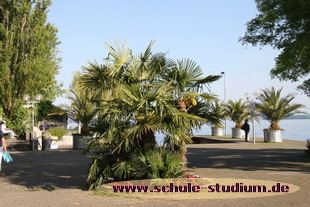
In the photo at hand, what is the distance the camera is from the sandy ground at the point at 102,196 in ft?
28.5

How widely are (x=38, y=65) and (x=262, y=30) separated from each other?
1796cm

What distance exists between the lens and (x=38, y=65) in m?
29.8

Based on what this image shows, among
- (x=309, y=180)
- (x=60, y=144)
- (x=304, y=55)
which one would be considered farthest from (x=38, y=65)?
(x=309, y=180)

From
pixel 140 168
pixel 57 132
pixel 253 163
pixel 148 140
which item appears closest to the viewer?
pixel 140 168

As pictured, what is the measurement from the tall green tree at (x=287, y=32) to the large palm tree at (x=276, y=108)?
1142 centimetres

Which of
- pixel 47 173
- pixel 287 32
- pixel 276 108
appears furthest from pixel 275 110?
pixel 47 173

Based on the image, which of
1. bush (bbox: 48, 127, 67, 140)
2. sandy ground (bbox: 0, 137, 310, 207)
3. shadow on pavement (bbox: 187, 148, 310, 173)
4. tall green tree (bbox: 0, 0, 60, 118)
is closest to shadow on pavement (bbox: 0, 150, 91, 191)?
sandy ground (bbox: 0, 137, 310, 207)

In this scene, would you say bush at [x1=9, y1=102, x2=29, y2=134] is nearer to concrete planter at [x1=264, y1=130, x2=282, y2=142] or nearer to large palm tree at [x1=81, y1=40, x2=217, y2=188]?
concrete planter at [x1=264, y1=130, x2=282, y2=142]

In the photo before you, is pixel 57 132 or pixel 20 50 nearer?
pixel 20 50

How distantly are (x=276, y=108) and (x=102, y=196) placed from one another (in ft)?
73.2

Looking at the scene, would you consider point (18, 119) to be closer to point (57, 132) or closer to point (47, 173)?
point (57, 132)

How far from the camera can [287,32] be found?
15.9m

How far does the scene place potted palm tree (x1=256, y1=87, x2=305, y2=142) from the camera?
1138 inches

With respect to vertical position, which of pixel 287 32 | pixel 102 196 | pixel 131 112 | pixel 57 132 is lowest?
pixel 102 196
